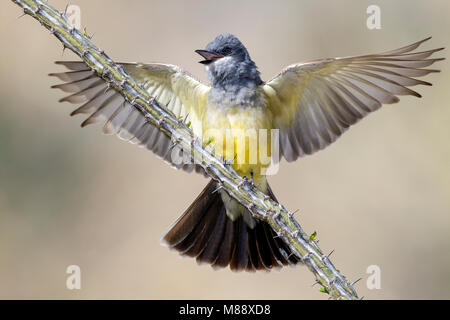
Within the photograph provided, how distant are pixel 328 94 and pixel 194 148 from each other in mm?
2127

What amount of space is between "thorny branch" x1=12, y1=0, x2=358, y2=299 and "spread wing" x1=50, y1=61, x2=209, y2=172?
4.76 feet

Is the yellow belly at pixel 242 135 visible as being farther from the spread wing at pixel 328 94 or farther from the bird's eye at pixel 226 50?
the bird's eye at pixel 226 50

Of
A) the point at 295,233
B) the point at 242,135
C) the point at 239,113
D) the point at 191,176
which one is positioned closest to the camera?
the point at 295,233

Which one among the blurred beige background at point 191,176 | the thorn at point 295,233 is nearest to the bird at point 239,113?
the thorn at point 295,233

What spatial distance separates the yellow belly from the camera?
18.1 feet

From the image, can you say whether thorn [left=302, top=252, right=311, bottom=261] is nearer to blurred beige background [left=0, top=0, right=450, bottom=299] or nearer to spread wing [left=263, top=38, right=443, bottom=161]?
spread wing [left=263, top=38, right=443, bottom=161]

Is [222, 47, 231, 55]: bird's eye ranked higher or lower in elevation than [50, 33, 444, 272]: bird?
higher

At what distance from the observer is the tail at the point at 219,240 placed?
5.81m

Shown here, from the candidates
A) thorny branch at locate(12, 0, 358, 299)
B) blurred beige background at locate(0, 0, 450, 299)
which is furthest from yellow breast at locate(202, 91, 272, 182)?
blurred beige background at locate(0, 0, 450, 299)

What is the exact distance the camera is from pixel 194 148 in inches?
166

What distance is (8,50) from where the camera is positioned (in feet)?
31.1

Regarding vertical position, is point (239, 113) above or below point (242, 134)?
above

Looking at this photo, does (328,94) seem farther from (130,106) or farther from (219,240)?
(130,106)

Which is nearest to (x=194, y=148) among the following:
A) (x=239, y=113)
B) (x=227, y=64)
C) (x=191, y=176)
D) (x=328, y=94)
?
(x=239, y=113)
